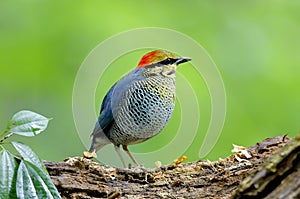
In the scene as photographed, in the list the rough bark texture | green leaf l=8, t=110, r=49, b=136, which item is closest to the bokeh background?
the rough bark texture

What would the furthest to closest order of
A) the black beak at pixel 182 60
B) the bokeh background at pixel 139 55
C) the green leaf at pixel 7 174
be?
the bokeh background at pixel 139 55 → the black beak at pixel 182 60 → the green leaf at pixel 7 174

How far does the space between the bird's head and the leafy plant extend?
1.53 metres

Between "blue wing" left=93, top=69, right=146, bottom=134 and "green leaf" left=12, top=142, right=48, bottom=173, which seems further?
"blue wing" left=93, top=69, right=146, bottom=134

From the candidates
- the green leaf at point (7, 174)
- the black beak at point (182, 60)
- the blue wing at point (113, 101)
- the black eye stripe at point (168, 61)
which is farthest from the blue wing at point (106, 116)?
the green leaf at point (7, 174)

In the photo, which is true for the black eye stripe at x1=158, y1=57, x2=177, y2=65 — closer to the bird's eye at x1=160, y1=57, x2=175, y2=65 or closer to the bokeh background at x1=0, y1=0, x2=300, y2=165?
the bird's eye at x1=160, y1=57, x2=175, y2=65

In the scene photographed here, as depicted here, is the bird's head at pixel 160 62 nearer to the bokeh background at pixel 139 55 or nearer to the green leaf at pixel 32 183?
the bokeh background at pixel 139 55

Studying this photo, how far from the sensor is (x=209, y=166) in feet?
11.1

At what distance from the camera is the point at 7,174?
2.58 meters

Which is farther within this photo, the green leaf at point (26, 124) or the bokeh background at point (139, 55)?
the bokeh background at point (139, 55)

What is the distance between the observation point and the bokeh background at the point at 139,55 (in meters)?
5.61

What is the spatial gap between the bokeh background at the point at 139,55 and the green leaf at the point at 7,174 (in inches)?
110

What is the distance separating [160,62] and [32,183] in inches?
70.6

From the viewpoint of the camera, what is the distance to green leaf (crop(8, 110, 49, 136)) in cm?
267

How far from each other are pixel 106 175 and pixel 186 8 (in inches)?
136
